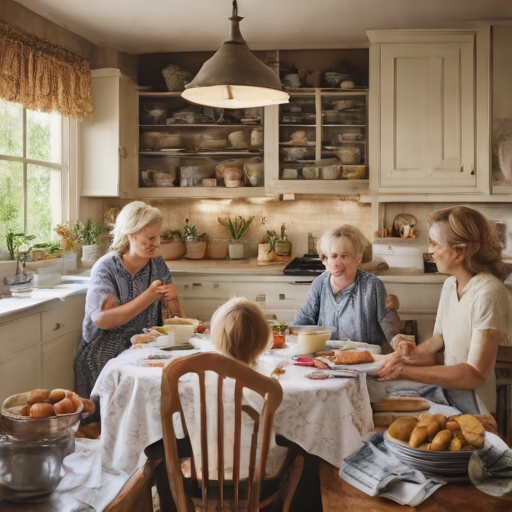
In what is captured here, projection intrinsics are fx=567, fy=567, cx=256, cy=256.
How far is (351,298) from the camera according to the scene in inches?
107

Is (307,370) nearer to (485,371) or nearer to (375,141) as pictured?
(485,371)

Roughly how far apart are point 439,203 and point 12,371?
332 cm

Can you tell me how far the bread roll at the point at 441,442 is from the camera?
61.4 inches

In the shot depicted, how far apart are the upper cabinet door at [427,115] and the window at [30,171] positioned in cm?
244

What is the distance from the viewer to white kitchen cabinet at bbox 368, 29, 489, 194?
4.19m

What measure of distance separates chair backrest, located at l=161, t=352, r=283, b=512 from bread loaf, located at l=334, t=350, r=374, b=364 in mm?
543

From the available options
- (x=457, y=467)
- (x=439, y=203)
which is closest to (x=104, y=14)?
(x=439, y=203)

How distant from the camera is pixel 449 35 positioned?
4.18 meters

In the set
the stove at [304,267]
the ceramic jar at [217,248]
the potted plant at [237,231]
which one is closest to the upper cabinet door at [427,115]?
the stove at [304,267]

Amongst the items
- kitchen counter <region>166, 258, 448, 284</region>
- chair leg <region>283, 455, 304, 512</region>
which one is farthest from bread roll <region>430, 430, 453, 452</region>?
kitchen counter <region>166, 258, 448, 284</region>

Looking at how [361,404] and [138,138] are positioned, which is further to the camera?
[138,138]

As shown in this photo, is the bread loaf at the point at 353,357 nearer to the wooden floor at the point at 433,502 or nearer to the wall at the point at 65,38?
the wooden floor at the point at 433,502

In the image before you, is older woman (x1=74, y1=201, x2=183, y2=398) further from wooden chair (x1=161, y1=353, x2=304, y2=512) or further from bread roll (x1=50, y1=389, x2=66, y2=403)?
wooden chair (x1=161, y1=353, x2=304, y2=512)

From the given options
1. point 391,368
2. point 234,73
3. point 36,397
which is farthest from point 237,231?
point 36,397
